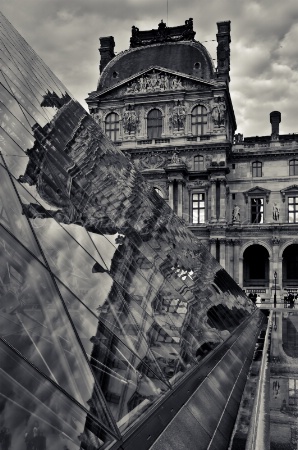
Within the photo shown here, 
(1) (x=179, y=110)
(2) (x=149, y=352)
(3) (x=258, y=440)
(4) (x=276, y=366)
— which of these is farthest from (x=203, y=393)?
(1) (x=179, y=110)

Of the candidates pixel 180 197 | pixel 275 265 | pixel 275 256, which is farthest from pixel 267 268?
pixel 180 197

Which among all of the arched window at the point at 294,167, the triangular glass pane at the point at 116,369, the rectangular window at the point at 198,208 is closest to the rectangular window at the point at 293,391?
the triangular glass pane at the point at 116,369

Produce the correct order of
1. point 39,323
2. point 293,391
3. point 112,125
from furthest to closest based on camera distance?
1. point 112,125
2. point 293,391
3. point 39,323

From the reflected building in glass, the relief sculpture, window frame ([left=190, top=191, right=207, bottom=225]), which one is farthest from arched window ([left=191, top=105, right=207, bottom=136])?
the reflected building in glass

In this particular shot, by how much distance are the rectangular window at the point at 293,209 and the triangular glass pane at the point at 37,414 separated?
3894 cm

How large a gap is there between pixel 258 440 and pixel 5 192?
249cm

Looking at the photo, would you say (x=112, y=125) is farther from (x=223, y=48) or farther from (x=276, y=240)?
(x=276, y=240)

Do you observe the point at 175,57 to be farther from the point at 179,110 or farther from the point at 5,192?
the point at 5,192

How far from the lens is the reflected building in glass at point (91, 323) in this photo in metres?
2.33

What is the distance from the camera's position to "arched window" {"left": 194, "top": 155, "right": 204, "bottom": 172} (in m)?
40.1

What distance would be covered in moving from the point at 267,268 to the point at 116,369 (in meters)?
39.1

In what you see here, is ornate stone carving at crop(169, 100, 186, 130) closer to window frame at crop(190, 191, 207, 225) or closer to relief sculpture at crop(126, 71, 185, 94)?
relief sculpture at crop(126, 71, 185, 94)

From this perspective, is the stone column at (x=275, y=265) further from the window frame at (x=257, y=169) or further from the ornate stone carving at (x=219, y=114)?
the ornate stone carving at (x=219, y=114)

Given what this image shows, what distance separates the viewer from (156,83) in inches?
1617
